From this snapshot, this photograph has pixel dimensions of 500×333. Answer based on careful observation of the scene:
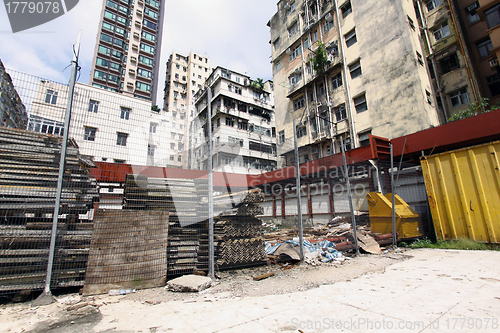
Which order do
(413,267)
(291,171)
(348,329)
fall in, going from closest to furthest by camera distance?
(348,329), (413,267), (291,171)

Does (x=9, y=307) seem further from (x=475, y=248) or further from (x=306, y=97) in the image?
(x=306, y=97)

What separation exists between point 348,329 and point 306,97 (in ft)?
79.4

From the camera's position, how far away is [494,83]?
17547 mm

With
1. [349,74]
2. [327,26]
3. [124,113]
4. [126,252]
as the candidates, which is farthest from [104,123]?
[327,26]

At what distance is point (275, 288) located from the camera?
3.89m

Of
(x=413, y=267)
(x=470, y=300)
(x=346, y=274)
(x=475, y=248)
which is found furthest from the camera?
(x=475, y=248)

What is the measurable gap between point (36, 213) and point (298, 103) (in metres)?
25.0

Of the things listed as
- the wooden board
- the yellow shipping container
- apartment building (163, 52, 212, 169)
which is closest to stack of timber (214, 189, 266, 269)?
→ the wooden board

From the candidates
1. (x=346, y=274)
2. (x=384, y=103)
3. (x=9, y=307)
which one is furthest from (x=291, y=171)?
(x=9, y=307)

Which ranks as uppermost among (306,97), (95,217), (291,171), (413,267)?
(306,97)

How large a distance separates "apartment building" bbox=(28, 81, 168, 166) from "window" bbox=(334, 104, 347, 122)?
18794 millimetres

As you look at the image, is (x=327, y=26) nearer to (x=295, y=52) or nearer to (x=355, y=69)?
(x=295, y=52)

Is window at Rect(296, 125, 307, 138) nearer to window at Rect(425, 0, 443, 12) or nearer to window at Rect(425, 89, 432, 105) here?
window at Rect(425, 89, 432, 105)

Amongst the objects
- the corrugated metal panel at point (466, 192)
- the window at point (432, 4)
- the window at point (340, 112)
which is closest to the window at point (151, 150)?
the corrugated metal panel at point (466, 192)
